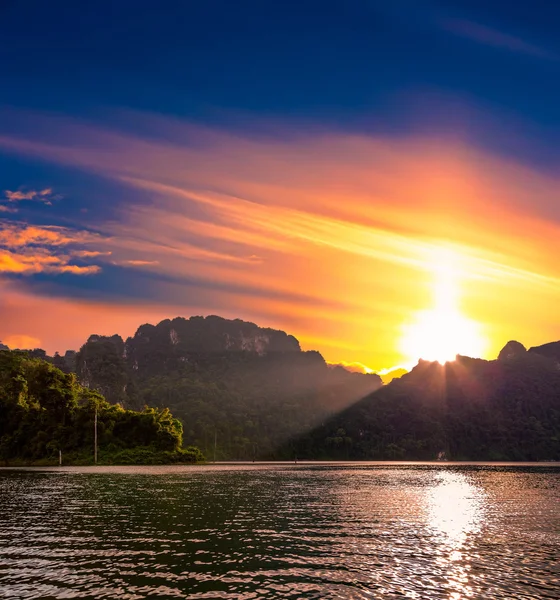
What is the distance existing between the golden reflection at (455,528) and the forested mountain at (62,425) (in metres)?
93.7

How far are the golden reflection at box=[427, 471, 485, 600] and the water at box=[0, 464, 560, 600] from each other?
94mm

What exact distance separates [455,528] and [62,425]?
395 ft

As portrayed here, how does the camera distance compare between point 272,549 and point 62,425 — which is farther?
point 62,425

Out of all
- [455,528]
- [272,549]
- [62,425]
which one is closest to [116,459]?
[62,425]

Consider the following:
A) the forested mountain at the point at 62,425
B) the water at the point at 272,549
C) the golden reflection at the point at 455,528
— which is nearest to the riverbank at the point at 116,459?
the forested mountain at the point at 62,425

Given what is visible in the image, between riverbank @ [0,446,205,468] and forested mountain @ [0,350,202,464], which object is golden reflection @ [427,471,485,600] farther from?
forested mountain @ [0,350,202,464]

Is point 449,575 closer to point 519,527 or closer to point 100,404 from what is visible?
point 519,527

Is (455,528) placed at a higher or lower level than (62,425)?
higher

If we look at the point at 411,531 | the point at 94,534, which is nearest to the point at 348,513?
the point at 411,531

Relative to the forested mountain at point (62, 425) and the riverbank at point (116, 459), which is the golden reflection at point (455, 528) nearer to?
the riverbank at point (116, 459)

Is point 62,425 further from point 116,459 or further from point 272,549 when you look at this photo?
point 272,549

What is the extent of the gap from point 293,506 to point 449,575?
25.1 m

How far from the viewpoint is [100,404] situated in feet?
470

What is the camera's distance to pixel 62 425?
134250 mm
